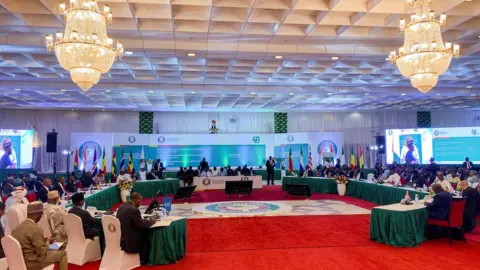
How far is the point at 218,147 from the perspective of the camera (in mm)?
Answer: 21641

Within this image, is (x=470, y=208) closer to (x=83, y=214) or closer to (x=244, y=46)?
(x=244, y=46)

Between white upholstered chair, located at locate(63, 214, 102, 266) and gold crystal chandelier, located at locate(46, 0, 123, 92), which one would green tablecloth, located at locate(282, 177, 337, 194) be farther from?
gold crystal chandelier, located at locate(46, 0, 123, 92)

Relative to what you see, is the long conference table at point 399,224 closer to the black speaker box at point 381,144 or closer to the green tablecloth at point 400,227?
the green tablecloth at point 400,227

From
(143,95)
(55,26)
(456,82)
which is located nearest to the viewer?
(55,26)

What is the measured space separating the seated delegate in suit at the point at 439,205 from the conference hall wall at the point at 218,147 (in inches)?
513

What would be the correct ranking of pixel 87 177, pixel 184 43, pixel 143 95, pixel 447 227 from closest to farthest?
pixel 447 227 < pixel 184 43 < pixel 87 177 < pixel 143 95

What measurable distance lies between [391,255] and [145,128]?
64.6 feet

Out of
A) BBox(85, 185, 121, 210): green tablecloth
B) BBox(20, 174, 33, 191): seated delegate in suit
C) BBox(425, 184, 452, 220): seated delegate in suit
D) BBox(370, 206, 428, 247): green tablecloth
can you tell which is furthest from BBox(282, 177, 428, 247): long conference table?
BBox(20, 174, 33, 191): seated delegate in suit

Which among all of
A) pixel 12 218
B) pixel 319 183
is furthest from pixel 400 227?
pixel 319 183

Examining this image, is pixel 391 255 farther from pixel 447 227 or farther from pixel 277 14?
pixel 277 14

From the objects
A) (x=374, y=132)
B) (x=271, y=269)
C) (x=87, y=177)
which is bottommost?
(x=271, y=269)

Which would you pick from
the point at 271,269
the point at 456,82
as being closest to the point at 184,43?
the point at 271,269

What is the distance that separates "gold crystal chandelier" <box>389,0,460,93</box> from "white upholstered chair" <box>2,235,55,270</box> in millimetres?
6066

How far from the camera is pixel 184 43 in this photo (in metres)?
8.95
